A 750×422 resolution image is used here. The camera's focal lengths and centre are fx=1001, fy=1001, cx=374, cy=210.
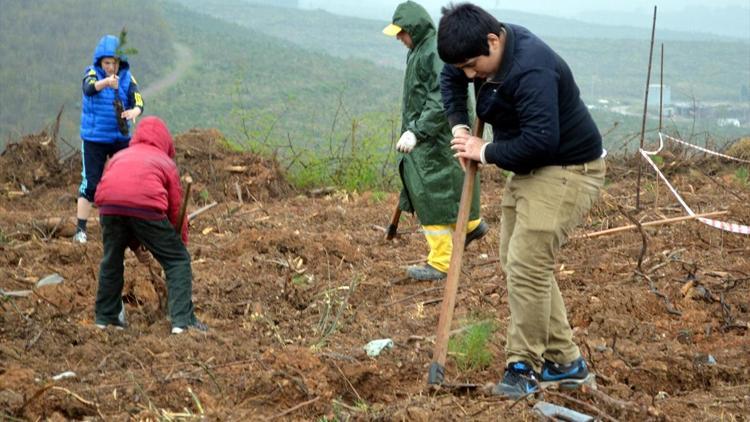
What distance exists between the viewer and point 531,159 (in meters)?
4.23

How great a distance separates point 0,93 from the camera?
794 inches

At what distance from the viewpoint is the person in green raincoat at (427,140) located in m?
6.98

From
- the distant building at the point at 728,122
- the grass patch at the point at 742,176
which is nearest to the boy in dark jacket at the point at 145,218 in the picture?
the grass patch at the point at 742,176

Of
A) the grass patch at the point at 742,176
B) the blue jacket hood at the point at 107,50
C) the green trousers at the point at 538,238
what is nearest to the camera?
the green trousers at the point at 538,238

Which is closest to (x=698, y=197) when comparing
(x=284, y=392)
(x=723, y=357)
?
(x=723, y=357)

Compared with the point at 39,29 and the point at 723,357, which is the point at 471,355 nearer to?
the point at 723,357

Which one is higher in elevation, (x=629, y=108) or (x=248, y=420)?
(x=248, y=420)

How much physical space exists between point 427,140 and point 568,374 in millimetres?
2822

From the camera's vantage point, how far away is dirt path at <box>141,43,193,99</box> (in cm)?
2108

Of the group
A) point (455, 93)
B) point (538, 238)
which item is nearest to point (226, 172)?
point (455, 93)

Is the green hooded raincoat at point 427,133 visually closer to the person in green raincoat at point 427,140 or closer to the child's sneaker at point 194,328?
the person in green raincoat at point 427,140

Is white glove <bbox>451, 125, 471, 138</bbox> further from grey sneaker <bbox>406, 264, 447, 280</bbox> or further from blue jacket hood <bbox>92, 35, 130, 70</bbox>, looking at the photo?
blue jacket hood <bbox>92, 35, 130, 70</bbox>

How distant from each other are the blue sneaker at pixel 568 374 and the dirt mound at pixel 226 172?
7187 mm

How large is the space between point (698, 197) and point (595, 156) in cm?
659
